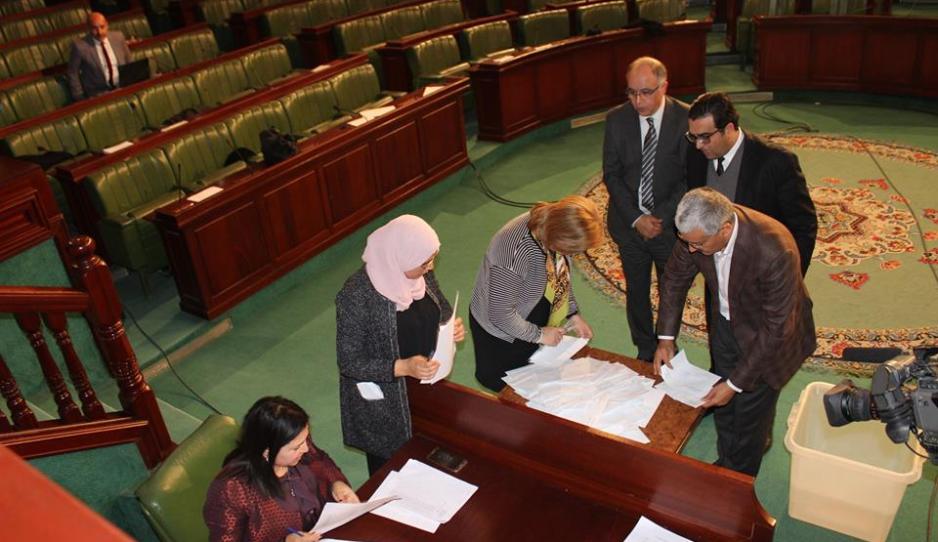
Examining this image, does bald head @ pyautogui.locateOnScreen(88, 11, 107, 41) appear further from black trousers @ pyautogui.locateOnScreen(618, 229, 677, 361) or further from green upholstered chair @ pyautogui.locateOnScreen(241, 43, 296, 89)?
black trousers @ pyautogui.locateOnScreen(618, 229, 677, 361)

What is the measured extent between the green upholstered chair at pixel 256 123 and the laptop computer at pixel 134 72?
1.67 meters

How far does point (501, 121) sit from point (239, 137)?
2.66 meters

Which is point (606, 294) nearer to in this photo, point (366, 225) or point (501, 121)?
→ point (366, 225)

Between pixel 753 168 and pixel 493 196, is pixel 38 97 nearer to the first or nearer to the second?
pixel 493 196

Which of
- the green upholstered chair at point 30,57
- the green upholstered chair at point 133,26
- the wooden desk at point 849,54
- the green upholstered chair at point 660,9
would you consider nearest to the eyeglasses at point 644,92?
the wooden desk at point 849,54

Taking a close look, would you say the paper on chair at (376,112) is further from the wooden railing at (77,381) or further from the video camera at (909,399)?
the video camera at (909,399)

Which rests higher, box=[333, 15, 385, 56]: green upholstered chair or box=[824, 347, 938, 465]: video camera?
box=[333, 15, 385, 56]: green upholstered chair

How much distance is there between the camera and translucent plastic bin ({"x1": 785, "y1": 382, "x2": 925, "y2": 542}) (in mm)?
3104

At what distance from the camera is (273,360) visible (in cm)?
491

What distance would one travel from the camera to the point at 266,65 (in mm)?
8031

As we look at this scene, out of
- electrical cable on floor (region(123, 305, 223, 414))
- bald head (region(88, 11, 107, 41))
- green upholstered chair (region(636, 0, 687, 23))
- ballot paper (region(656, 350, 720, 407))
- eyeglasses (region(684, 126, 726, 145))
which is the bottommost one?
electrical cable on floor (region(123, 305, 223, 414))

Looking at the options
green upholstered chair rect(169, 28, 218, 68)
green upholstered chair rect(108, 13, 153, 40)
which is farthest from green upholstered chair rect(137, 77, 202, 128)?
green upholstered chair rect(108, 13, 153, 40)

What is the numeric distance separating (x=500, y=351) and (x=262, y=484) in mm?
1188

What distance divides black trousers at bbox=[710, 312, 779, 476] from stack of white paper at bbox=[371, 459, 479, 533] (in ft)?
3.90
